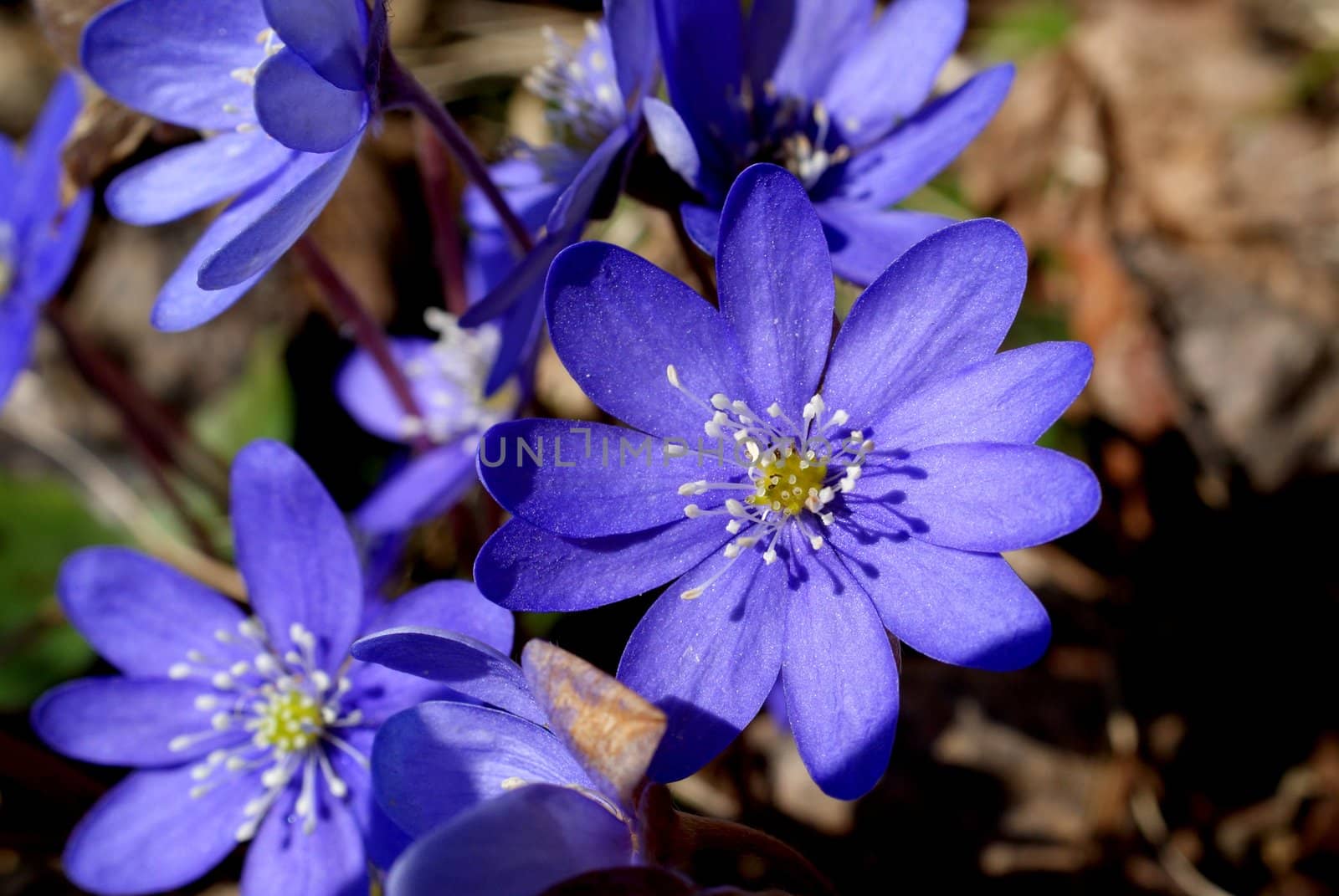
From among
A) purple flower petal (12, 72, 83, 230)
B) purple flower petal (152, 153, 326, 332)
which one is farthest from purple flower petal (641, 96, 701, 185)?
purple flower petal (12, 72, 83, 230)

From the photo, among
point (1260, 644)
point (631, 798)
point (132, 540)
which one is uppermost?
point (631, 798)

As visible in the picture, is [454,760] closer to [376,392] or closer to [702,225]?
[702,225]

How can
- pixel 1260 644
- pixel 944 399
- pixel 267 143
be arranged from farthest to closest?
pixel 1260 644
pixel 267 143
pixel 944 399

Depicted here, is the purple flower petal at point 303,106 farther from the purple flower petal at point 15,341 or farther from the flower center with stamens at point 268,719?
the purple flower petal at point 15,341

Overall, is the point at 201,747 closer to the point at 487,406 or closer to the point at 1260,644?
the point at 487,406

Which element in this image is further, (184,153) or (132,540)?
(132,540)

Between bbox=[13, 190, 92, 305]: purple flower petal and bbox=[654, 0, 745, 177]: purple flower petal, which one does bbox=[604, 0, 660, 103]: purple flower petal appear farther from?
bbox=[13, 190, 92, 305]: purple flower petal

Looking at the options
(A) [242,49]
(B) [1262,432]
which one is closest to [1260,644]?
Answer: (B) [1262,432]
